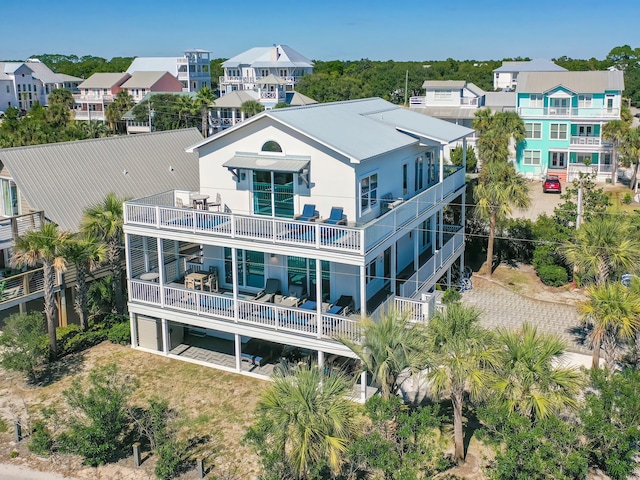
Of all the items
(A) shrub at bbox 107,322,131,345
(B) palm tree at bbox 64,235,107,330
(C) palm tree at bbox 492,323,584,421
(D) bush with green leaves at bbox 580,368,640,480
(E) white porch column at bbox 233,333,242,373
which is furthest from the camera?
(A) shrub at bbox 107,322,131,345

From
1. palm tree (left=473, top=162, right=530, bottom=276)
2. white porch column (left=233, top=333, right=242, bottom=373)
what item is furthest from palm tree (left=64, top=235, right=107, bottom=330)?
palm tree (left=473, top=162, right=530, bottom=276)

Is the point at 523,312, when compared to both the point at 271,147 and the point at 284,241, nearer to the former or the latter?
the point at 284,241

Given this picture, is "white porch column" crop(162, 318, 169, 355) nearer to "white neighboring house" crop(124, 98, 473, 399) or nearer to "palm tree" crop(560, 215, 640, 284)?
"white neighboring house" crop(124, 98, 473, 399)

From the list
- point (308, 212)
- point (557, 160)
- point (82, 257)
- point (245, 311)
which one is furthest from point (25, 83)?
point (245, 311)

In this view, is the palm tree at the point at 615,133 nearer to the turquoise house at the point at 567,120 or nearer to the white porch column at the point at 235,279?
the turquoise house at the point at 567,120

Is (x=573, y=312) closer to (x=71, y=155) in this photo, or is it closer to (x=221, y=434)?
(x=221, y=434)

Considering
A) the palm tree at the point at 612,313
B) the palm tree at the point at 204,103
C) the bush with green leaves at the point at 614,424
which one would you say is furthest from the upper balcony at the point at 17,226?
the palm tree at the point at 204,103
